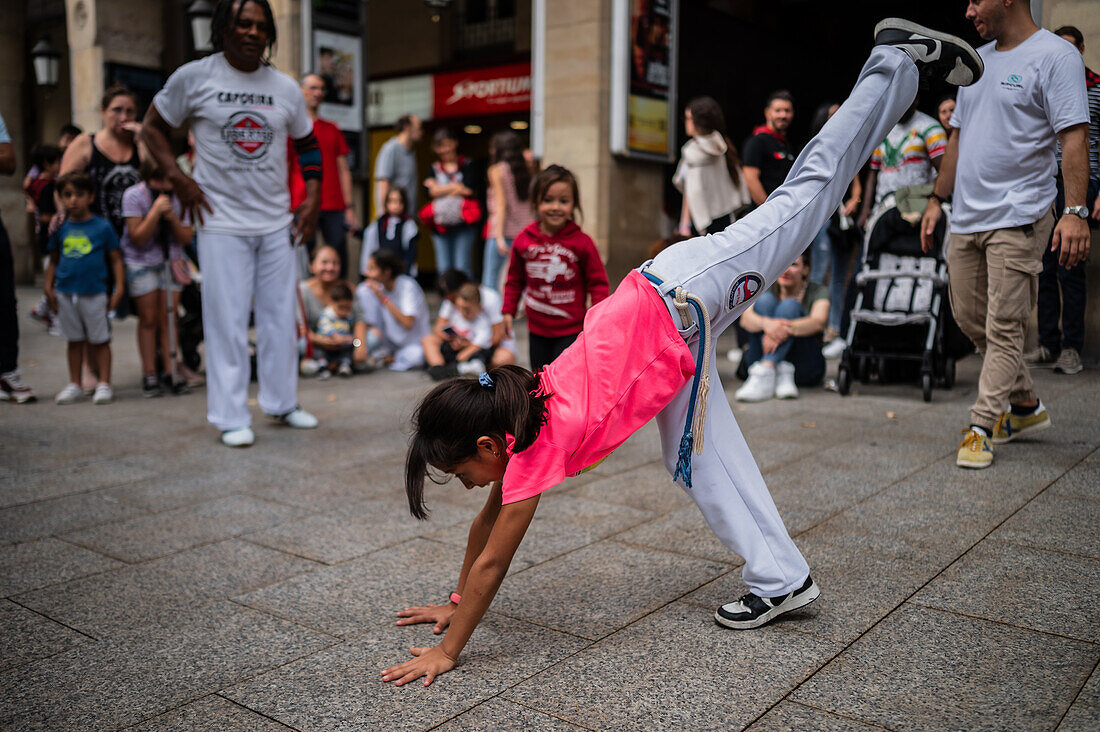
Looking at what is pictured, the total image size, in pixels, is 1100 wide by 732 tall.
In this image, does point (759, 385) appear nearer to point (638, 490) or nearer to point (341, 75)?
point (638, 490)

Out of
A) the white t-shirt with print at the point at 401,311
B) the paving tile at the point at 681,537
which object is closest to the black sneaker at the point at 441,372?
the white t-shirt with print at the point at 401,311

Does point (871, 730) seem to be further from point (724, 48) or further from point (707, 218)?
point (724, 48)

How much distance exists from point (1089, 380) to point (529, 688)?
18.9ft

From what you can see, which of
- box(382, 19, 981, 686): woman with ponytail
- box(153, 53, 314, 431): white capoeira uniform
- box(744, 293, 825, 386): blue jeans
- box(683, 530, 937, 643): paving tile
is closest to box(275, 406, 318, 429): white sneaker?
box(153, 53, 314, 431): white capoeira uniform

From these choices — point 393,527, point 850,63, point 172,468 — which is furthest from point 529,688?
point 850,63

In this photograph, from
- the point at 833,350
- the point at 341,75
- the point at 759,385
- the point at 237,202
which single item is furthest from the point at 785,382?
the point at 341,75

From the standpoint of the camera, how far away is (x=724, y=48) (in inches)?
580

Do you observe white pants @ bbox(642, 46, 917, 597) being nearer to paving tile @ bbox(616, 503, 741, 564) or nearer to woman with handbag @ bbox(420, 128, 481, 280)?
paving tile @ bbox(616, 503, 741, 564)

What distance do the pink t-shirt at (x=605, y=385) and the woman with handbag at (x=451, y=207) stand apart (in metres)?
7.29

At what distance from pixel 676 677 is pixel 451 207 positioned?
7.96 metres

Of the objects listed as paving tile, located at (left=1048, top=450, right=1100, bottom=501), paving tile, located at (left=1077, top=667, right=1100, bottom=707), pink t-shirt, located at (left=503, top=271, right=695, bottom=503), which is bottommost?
paving tile, located at (left=1077, top=667, right=1100, bottom=707)

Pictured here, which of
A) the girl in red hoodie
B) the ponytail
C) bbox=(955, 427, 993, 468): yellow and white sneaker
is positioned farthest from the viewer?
the girl in red hoodie

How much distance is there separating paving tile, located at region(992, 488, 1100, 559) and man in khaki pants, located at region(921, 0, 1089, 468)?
59cm

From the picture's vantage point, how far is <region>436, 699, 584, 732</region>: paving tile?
230 centimetres
